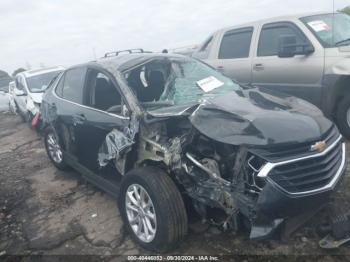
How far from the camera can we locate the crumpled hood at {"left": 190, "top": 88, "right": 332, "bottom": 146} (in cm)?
263

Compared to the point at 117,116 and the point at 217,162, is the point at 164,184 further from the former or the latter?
the point at 117,116

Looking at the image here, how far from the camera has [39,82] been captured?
9570mm

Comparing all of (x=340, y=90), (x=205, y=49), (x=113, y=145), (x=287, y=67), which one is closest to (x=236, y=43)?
(x=205, y=49)

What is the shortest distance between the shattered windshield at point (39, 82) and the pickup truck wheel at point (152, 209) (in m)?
6.62

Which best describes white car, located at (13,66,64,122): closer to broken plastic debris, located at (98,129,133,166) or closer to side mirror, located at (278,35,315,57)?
broken plastic debris, located at (98,129,133,166)

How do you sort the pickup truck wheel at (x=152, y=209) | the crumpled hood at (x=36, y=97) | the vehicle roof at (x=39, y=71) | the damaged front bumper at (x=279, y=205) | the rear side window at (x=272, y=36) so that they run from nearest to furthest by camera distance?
the damaged front bumper at (x=279, y=205), the pickup truck wheel at (x=152, y=209), the rear side window at (x=272, y=36), the crumpled hood at (x=36, y=97), the vehicle roof at (x=39, y=71)

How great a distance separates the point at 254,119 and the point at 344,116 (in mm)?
2807

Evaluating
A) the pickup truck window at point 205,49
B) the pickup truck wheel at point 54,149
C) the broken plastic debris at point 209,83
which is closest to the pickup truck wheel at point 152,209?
the broken plastic debris at point 209,83

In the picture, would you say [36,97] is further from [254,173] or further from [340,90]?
[254,173]

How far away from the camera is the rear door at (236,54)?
6207mm

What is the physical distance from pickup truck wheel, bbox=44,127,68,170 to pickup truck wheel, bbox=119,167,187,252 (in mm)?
2221

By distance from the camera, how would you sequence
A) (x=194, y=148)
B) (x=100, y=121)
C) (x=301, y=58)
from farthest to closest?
(x=301, y=58), (x=100, y=121), (x=194, y=148)

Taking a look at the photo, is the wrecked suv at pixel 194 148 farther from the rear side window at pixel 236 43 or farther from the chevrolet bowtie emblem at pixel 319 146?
the rear side window at pixel 236 43

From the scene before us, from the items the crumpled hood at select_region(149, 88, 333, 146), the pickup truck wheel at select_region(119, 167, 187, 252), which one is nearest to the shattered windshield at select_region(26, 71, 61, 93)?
the pickup truck wheel at select_region(119, 167, 187, 252)
